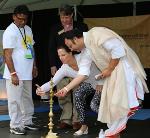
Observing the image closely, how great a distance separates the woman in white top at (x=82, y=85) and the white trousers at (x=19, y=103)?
0.74 meters

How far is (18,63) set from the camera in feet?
17.9

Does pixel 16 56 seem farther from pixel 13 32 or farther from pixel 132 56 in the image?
pixel 132 56

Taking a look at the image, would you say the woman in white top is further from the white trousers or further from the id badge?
the white trousers

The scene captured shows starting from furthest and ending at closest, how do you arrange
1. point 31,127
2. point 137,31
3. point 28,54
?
point 137,31, point 31,127, point 28,54

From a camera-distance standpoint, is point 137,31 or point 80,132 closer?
point 80,132

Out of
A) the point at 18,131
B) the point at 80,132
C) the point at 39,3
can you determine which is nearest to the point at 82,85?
the point at 80,132

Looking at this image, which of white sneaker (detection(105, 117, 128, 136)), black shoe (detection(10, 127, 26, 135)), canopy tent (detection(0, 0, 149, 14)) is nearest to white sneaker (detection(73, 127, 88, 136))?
black shoe (detection(10, 127, 26, 135))

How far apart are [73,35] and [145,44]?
3650 millimetres

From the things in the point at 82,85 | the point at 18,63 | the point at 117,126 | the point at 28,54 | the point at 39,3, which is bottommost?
the point at 117,126

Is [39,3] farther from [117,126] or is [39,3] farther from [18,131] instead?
[117,126]

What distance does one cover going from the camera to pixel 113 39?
169 inches

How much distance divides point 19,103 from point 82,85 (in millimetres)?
902

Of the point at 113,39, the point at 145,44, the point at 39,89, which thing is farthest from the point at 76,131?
the point at 145,44

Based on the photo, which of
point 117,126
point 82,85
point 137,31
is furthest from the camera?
point 137,31
